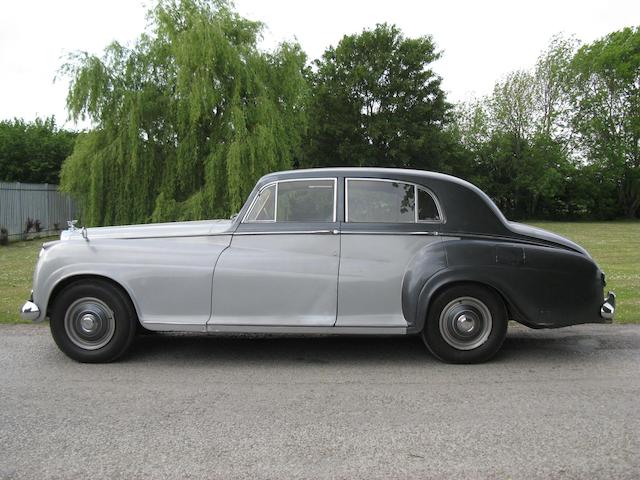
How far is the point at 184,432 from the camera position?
3.67 meters

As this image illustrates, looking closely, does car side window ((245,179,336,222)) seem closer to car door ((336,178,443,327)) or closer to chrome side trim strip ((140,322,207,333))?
car door ((336,178,443,327))

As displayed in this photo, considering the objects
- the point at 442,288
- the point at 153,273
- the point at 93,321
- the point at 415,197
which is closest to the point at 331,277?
the point at 442,288

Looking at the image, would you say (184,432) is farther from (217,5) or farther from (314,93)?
(314,93)

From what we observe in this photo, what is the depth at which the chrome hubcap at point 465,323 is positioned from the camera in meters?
5.24

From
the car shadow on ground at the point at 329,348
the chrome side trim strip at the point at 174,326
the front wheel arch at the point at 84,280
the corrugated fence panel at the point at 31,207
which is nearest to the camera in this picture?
the chrome side trim strip at the point at 174,326

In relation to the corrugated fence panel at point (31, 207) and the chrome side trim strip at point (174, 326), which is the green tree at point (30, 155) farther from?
the chrome side trim strip at point (174, 326)

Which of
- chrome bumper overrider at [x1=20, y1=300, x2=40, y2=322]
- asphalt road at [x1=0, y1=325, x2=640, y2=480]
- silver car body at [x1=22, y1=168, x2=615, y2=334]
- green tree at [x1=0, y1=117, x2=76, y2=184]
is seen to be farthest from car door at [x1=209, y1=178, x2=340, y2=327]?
green tree at [x1=0, y1=117, x2=76, y2=184]

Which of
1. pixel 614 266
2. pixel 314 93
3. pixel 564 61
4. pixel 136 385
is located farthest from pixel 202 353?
pixel 564 61

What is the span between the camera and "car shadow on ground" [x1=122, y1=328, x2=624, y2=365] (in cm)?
548

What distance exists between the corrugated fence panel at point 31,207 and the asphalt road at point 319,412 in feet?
57.4

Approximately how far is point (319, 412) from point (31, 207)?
73.7 ft

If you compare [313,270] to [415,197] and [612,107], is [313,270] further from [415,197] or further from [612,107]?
[612,107]

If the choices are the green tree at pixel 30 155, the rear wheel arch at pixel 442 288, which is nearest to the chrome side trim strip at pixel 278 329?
the rear wheel arch at pixel 442 288

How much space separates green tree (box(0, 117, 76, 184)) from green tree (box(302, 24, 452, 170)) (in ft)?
53.7
